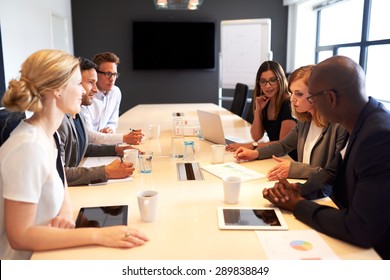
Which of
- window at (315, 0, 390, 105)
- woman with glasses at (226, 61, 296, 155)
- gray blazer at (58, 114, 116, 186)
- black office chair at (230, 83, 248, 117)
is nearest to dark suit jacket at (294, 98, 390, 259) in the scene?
gray blazer at (58, 114, 116, 186)

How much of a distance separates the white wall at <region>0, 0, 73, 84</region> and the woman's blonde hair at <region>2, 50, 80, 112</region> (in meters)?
2.57

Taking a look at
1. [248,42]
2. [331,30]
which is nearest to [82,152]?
[248,42]

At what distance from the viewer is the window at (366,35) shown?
4.36 metres

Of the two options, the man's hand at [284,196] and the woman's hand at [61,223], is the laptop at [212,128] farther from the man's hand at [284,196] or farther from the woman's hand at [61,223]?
the woman's hand at [61,223]

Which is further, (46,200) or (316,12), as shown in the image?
(316,12)

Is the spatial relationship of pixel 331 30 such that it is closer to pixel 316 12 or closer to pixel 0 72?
pixel 316 12

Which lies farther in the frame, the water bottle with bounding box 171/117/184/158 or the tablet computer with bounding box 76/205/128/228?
the water bottle with bounding box 171/117/184/158

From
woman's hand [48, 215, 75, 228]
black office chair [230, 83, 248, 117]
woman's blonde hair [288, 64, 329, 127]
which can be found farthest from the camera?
black office chair [230, 83, 248, 117]

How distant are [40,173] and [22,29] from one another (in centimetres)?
364

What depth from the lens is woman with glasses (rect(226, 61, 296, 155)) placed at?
8.30 feet

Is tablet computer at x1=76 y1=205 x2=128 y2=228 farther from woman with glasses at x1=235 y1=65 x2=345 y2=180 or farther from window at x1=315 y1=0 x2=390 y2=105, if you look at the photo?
→ window at x1=315 y1=0 x2=390 y2=105
